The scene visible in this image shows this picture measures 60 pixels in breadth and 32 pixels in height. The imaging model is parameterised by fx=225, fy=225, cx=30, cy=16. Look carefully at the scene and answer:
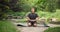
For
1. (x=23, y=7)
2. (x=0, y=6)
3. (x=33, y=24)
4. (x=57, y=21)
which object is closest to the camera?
(x=0, y=6)

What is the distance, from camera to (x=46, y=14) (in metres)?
17.6

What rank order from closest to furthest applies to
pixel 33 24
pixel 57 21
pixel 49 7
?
pixel 33 24, pixel 57 21, pixel 49 7

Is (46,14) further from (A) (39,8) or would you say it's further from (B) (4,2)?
(B) (4,2)

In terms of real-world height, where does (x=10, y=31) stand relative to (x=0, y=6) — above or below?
below

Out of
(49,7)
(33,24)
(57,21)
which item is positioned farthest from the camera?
(49,7)

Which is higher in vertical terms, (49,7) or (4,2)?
(4,2)

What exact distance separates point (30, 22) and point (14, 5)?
6.36 m

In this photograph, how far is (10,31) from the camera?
340 inches

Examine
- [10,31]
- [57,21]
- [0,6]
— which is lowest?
[57,21]

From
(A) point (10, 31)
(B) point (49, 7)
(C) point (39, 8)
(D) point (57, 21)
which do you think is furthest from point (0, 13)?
(C) point (39, 8)

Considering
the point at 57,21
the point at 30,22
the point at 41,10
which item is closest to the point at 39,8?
the point at 41,10

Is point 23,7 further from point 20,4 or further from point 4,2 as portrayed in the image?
point 4,2

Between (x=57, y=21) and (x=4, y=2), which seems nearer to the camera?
(x=4, y=2)

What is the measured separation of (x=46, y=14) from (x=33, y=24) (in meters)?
5.69
